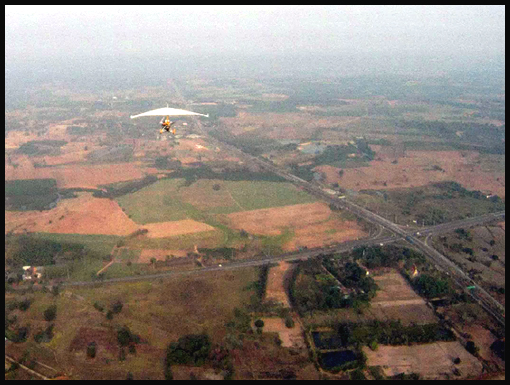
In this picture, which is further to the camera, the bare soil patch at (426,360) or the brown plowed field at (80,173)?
the brown plowed field at (80,173)

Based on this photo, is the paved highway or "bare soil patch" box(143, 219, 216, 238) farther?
"bare soil patch" box(143, 219, 216, 238)

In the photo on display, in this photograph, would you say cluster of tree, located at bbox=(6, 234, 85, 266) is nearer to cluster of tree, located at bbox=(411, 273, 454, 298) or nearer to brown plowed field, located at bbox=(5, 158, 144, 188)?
brown plowed field, located at bbox=(5, 158, 144, 188)

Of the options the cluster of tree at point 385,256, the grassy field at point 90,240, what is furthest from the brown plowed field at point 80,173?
the cluster of tree at point 385,256

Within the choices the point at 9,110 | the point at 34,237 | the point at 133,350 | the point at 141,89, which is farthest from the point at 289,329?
the point at 141,89

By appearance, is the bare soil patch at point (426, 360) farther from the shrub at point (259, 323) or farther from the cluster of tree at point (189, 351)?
the cluster of tree at point (189, 351)

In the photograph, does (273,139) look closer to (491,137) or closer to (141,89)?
(491,137)

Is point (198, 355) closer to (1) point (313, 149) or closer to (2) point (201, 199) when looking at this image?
(2) point (201, 199)

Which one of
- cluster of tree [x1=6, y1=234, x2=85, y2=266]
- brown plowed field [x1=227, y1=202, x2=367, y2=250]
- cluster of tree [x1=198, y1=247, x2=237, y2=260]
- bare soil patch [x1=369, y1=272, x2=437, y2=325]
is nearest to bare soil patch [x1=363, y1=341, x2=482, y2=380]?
bare soil patch [x1=369, y1=272, x2=437, y2=325]
